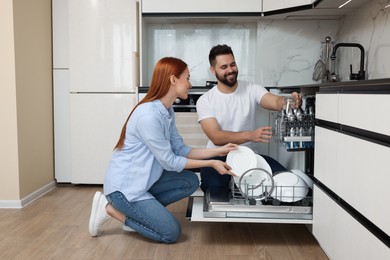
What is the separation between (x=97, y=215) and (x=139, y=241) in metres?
0.28

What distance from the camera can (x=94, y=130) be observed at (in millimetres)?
3754

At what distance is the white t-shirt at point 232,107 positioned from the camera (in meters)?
2.85

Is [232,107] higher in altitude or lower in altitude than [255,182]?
higher

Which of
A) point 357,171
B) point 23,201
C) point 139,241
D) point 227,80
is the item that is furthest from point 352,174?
point 23,201

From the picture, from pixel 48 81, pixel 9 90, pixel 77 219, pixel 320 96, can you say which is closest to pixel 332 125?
pixel 320 96

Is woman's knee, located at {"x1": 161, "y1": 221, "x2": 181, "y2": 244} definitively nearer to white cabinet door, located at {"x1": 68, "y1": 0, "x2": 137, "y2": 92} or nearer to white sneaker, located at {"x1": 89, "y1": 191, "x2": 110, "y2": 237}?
white sneaker, located at {"x1": 89, "y1": 191, "x2": 110, "y2": 237}

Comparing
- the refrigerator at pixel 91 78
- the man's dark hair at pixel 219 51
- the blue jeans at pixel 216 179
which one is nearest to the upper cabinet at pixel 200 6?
the refrigerator at pixel 91 78

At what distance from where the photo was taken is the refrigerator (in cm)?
364

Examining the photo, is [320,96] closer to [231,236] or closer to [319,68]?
[231,236]

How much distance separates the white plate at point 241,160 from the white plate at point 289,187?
0.15m

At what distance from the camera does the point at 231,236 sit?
8.06ft

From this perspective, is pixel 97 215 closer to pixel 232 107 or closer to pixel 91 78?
pixel 232 107

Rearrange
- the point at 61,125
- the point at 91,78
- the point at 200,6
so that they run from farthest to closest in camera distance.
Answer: the point at 61,125 → the point at 91,78 → the point at 200,6

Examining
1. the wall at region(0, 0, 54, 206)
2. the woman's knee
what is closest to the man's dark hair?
the woman's knee
